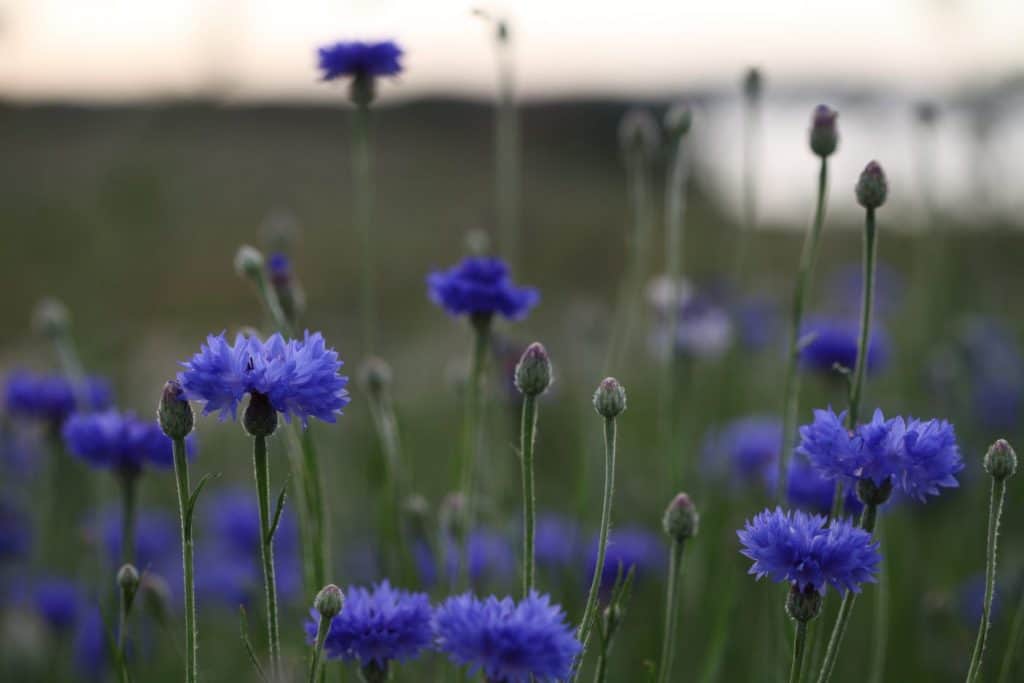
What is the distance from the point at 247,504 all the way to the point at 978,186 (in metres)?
2.16

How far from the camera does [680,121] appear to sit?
4.88 feet

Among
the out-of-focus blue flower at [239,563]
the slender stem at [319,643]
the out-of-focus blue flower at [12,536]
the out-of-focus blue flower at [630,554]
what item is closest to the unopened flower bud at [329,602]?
the slender stem at [319,643]

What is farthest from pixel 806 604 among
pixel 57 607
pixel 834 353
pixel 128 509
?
pixel 57 607

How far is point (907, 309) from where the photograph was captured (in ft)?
12.6

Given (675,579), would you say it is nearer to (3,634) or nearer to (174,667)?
(3,634)

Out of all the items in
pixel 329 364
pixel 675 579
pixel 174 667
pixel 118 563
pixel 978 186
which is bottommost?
pixel 174 667

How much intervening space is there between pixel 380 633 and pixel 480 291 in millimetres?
463

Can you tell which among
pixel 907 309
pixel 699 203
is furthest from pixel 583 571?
pixel 699 203

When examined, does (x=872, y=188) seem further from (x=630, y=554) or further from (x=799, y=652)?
(x=630, y=554)

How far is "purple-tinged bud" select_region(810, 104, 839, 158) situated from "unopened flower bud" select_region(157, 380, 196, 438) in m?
0.70

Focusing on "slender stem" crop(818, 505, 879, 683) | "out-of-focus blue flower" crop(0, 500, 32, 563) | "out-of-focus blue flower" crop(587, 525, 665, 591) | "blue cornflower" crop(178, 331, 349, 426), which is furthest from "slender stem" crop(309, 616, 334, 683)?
"out-of-focus blue flower" crop(0, 500, 32, 563)

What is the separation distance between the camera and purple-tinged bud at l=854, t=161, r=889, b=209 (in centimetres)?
102

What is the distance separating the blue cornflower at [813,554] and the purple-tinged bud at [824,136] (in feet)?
1.61

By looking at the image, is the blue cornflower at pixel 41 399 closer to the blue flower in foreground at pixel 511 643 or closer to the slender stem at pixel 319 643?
the slender stem at pixel 319 643
